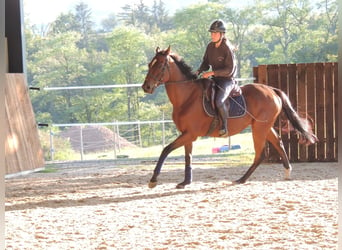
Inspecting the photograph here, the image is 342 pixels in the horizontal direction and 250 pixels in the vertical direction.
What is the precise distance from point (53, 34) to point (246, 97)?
1255cm

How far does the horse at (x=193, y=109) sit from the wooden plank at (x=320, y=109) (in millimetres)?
2024

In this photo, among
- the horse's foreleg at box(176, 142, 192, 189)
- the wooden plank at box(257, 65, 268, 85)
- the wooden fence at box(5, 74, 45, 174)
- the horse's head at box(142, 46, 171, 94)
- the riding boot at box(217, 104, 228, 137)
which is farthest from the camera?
the wooden plank at box(257, 65, 268, 85)

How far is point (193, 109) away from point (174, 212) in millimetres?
1672

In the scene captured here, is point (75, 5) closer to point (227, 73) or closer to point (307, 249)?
point (227, 73)

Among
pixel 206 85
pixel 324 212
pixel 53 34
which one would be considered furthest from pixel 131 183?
pixel 53 34

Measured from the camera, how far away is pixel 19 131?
29.9 ft

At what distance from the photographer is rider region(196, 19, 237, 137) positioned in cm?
663

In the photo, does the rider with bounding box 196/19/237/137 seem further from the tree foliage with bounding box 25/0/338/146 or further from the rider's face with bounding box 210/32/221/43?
the tree foliage with bounding box 25/0/338/146

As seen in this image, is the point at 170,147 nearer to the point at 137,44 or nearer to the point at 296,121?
the point at 296,121

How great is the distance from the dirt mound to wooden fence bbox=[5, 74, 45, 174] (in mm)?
5601

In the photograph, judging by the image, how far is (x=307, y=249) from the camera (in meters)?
3.60

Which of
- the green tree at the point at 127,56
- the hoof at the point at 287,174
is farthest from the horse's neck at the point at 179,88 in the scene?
the green tree at the point at 127,56

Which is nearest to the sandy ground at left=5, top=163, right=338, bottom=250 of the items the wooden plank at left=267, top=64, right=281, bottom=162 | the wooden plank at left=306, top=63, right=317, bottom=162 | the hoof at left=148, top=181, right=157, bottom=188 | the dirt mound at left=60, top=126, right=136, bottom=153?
the hoof at left=148, top=181, right=157, bottom=188

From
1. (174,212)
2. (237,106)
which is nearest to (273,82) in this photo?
(237,106)
